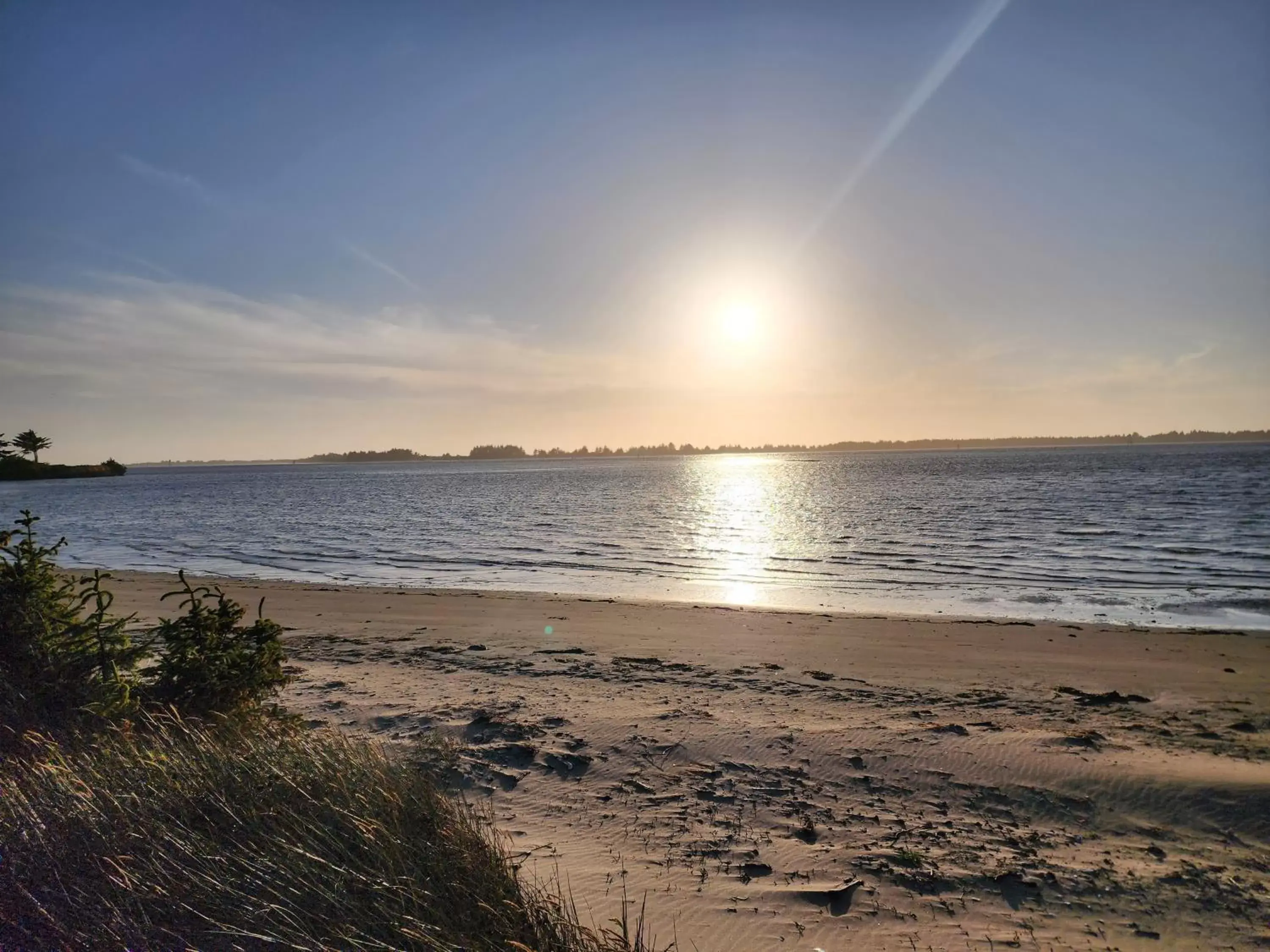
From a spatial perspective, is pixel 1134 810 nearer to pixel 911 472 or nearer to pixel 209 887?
pixel 209 887

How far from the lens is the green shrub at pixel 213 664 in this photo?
5.95m

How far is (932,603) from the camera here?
725 inches

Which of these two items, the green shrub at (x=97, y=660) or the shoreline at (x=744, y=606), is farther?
the shoreline at (x=744, y=606)

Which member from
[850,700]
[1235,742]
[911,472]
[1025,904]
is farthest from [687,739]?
[911,472]

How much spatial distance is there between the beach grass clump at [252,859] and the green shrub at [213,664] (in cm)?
110

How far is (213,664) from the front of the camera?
607 centimetres

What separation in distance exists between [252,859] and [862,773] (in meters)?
5.51

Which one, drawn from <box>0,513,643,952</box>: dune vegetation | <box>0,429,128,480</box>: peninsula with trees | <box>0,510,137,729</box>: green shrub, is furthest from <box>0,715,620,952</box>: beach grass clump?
<box>0,429,128,480</box>: peninsula with trees

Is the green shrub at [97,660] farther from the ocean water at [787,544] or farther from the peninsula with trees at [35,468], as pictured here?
the peninsula with trees at [35,468]

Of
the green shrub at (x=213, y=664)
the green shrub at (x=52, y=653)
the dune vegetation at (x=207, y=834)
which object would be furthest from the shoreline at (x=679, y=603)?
the dune vegetation at (x=207, y=834)

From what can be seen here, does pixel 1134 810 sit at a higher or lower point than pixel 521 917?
lower

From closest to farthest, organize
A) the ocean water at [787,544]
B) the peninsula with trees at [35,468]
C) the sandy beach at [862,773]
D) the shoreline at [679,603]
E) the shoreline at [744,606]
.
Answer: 1. the sandy beach at [862,773]
2. the shoreline at [679,603]
3. the shoreline at [744,606]
4. the ocean water at [787,544]
5. the peninsula with trees at [35,468]

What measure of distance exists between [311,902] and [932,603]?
701 inches

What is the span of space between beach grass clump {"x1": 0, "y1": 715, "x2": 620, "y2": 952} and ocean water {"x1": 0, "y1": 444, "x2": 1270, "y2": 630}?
50.0 ft
